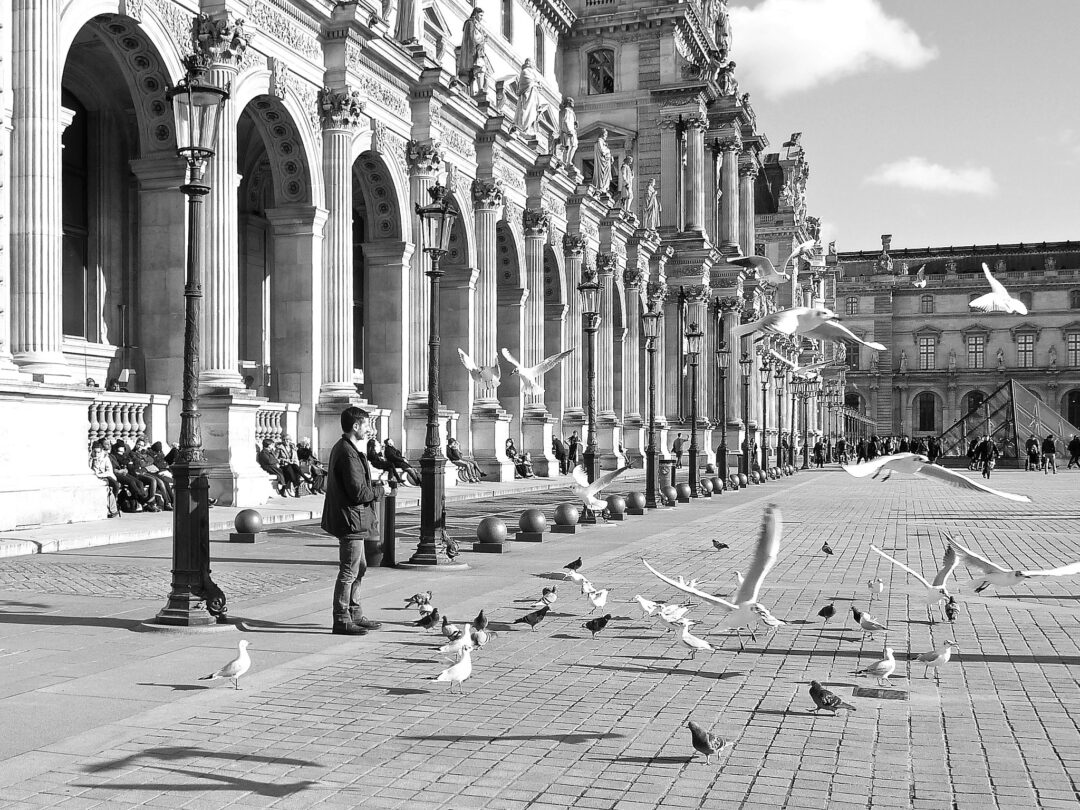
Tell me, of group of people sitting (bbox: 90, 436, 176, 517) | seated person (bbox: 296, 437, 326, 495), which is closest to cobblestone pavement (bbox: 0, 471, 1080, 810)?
group of people sitting (bbox: 90, 436, 176, 517)

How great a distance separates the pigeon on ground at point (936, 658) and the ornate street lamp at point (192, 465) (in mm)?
5800

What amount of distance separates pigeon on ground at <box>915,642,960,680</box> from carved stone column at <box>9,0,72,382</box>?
15113 mm

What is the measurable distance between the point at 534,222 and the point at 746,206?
38924 millimetres

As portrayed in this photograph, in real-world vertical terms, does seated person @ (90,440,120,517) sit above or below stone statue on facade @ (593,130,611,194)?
below

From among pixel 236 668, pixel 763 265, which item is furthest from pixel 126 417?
pixel 236 668

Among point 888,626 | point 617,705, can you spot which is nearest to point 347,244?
point 888,626

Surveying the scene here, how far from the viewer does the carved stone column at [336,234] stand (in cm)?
3142

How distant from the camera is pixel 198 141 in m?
11.7

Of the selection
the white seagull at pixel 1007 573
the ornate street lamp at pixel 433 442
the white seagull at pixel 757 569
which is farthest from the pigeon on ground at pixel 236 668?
the ornate street lamp at pixel 433 442

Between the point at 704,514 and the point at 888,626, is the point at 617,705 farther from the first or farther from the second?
the point at 704,514

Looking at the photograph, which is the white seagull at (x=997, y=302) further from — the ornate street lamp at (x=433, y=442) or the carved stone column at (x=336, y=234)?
the carved stone column at (x=336, y=234)

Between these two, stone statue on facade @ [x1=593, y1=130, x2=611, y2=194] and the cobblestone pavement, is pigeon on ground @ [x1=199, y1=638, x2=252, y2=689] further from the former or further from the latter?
stone statue on facade @ [x1=593, y1=130, x2=611, y2=194]

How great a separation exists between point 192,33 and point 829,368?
12460 cm

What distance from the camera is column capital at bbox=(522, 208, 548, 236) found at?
48.2 m
